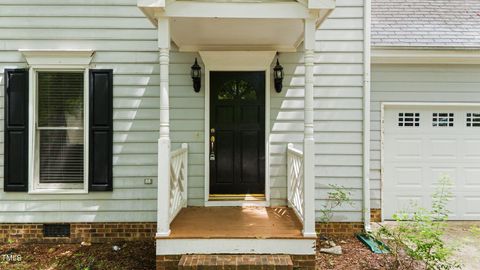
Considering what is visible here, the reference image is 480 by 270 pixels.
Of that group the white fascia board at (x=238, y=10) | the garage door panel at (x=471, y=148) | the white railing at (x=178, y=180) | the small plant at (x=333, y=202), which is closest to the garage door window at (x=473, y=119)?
the garage door panel at (x=471, y=148)

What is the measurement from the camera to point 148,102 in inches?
185

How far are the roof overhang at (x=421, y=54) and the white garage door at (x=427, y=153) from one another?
79 centimetres

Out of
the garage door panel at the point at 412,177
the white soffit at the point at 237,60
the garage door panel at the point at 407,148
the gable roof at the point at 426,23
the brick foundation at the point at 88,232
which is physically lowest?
the brick foundation at the point at 88,232

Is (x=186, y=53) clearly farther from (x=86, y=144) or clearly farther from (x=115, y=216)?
(x=115, y=216)

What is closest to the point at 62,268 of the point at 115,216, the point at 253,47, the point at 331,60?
the point at 115,216

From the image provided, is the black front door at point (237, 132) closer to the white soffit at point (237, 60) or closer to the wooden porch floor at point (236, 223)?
the white soffit at point (237, 60)

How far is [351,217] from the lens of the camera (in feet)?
15.6

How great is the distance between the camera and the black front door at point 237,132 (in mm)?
4918

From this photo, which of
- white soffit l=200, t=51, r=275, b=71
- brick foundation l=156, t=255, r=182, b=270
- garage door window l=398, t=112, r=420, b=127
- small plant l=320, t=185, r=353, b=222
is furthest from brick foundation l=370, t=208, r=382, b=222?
brick foundation l=156, t=255, r=182, b=270

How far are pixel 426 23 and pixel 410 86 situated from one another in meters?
1.22

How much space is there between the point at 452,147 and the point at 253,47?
11.9 feet

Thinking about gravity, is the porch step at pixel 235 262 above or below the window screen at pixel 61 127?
below

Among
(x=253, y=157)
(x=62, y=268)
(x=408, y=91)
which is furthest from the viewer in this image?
(x=408, y=91)

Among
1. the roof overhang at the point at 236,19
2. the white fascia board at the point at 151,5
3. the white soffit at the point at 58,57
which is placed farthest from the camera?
the white soffit at the point at 58,57
